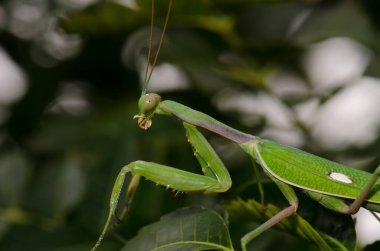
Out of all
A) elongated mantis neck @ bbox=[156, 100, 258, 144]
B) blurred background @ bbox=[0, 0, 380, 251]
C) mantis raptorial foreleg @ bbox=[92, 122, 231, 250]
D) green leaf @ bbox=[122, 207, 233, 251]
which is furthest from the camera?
blurred background @ bbox=[0, 0, 380, 251]

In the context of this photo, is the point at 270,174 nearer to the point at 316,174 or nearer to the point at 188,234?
the point at 316,174

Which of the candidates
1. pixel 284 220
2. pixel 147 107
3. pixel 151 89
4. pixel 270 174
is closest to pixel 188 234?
pixel 284 220

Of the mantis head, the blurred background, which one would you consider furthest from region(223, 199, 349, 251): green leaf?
the mantis head

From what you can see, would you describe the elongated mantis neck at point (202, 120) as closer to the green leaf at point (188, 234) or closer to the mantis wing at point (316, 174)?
the mantis wing at point (316, 174)

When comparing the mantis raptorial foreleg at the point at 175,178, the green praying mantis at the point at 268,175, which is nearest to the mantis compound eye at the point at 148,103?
the green praying mantis at the point at 268,175

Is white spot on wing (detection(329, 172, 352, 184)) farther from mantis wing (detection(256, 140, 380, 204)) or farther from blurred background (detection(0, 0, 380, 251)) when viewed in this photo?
blurred background (detection(0, 0, 380, 251))

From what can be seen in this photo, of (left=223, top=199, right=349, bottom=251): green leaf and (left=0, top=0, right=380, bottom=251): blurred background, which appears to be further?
(left=0, top=0, right=380, bottom=251): blurred background

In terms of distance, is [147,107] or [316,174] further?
[147,107]
